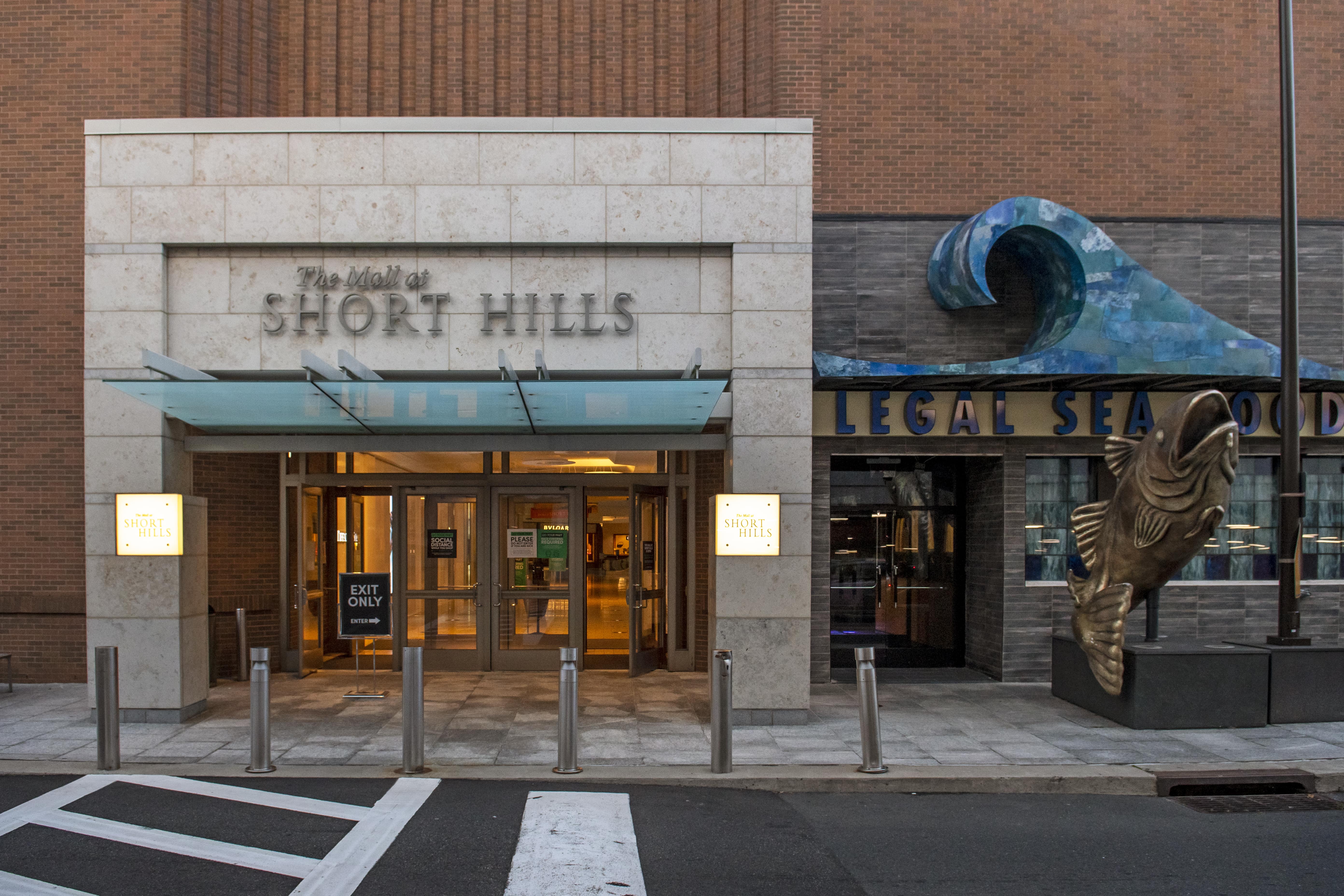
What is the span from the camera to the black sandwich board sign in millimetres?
11422

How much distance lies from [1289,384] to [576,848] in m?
8.90

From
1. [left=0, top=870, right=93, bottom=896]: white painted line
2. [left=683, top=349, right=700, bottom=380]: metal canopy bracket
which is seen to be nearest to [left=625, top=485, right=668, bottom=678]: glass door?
[left=683, top=349, right=700, bottom=380]: metal canopy bracket

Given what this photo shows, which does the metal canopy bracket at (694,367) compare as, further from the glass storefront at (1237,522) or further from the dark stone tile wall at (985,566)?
the glass storefront at (1237,522)

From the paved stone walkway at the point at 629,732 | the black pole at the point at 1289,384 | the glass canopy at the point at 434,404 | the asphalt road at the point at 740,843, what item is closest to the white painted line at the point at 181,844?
the asphalt road at the point at 740,843

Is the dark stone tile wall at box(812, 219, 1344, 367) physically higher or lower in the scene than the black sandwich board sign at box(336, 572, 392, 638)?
higher

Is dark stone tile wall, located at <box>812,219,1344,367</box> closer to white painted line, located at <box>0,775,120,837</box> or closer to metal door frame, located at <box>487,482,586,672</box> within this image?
metal door frame, located at <box>487,482,586,672</box>

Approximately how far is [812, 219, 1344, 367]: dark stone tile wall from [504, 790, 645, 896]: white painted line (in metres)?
7.16

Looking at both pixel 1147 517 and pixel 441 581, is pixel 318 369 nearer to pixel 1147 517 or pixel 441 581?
pixel 441 581

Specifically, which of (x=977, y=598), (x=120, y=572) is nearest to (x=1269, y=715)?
(x=977, y=598)

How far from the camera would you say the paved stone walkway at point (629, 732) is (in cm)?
855

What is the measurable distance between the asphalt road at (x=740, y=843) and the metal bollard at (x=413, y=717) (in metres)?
0.29

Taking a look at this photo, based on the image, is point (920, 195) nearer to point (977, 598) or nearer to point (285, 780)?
→ point (977, 598)

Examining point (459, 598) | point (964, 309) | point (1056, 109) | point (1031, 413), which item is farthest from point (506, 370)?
point (1056, 109)

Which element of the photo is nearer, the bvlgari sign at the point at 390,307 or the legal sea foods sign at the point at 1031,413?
the bvlgari sign at the point at 390,307
